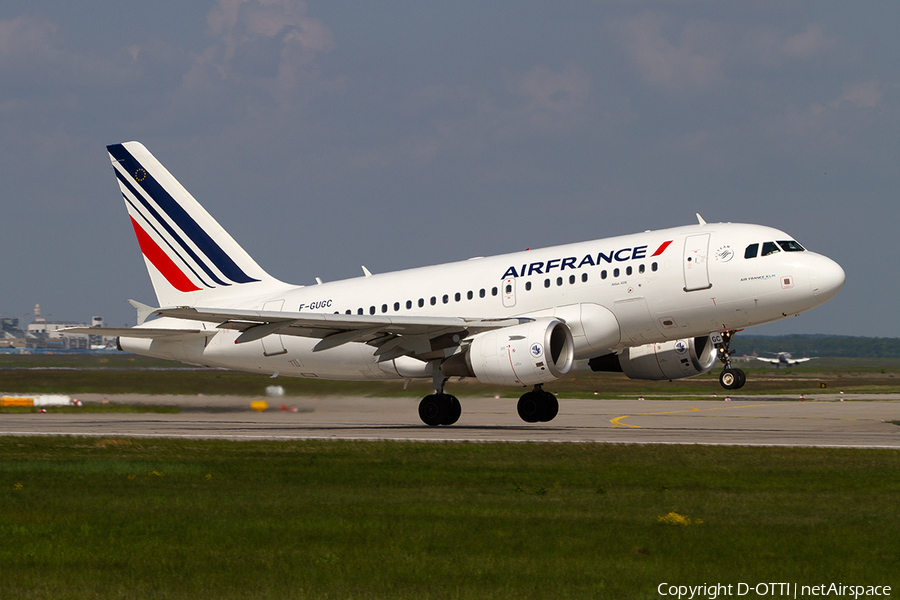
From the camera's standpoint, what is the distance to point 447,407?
31922 mm

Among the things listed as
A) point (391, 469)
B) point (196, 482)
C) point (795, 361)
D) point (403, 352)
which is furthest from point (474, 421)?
point (795, 361)

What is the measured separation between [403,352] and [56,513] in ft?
58.9

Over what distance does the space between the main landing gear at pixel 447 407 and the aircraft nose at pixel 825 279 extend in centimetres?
873

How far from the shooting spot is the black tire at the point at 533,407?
32688mm

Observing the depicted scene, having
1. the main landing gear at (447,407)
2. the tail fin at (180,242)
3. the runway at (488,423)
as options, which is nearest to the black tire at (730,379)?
the runway at (488,423)

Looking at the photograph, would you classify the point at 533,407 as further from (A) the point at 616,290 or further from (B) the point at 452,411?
(A) the point at 616,290

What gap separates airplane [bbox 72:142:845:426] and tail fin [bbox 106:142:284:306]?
1.9 inches

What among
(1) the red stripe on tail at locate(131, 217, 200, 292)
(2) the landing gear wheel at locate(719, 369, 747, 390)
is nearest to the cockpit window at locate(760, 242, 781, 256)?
(2) the landing gear wheel at locate(719, 369, 747, 390)

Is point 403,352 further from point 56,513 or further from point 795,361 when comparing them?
point 795,361

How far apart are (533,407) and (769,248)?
29.5ft

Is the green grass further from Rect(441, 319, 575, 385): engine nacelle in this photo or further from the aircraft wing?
the aircraft wing

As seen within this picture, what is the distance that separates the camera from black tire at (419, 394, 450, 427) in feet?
105

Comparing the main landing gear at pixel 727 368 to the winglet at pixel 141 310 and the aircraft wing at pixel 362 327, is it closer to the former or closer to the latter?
the aircraft wing at pixel 362 327

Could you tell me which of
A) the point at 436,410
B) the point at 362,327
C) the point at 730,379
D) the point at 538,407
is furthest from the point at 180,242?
the point at 730,379
